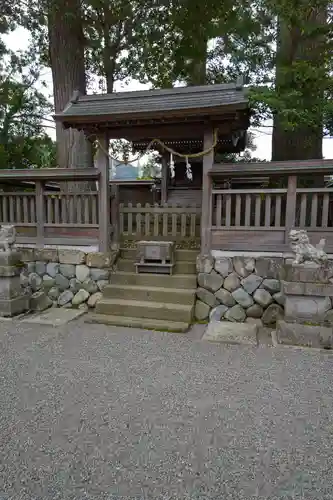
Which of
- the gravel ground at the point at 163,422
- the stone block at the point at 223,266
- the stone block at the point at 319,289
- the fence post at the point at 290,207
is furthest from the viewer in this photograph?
the stone block at the point at 223,266

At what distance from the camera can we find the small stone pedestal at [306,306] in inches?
143

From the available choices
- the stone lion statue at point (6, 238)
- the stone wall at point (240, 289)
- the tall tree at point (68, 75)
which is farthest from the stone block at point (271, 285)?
the tall tree at point (68, 75)

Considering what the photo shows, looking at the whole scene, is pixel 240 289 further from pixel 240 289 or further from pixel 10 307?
pixel 10 307

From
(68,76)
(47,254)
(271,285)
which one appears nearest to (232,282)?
(271,285)

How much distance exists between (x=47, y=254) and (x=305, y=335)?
13.5ft

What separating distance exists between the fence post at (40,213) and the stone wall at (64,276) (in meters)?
0.18

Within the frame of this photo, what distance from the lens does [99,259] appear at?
516cm

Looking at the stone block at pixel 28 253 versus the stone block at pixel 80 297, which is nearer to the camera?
the stone block at pixel 80 297

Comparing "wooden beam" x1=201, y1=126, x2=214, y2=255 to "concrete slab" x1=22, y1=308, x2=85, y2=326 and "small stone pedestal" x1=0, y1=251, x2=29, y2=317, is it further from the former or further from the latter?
"small stone pedestal" x1=0, y1=251, x2=29, y2=317

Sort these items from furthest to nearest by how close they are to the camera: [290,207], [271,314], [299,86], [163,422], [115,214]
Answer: [299,86], [115,214], [271,314], [290,207], [163,422]

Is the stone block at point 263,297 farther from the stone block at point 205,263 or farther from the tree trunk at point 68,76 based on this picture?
the tree trunk at point 68,76

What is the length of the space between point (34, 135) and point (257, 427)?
8.92 meters

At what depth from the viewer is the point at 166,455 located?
196 cm

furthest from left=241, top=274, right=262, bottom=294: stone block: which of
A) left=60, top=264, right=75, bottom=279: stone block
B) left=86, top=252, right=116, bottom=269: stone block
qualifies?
left=60, top=264, right=75, bottom=279: stone block
